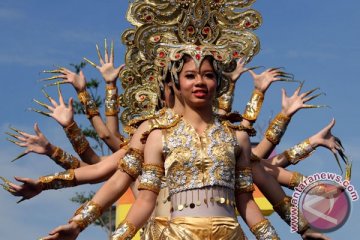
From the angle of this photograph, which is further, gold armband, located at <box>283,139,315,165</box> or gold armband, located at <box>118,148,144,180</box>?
gold armband, located at <box>283,139,315,165</box>

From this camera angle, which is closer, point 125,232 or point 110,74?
point 125,232

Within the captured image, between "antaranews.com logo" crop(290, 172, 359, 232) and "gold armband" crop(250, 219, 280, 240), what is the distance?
97cm

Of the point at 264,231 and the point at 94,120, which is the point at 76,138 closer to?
the point at 94,120

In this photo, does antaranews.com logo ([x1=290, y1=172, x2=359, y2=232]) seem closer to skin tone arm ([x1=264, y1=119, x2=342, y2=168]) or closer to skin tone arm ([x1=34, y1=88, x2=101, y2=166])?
skin tone arm ([x1=264, y1=119, x2=342, y2=168])

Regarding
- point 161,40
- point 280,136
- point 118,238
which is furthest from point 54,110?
point 118,238

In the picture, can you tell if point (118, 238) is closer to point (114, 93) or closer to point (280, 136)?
point (280, 136)

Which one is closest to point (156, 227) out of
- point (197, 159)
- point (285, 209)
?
point (197, 159)

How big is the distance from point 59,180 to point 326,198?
2.20m

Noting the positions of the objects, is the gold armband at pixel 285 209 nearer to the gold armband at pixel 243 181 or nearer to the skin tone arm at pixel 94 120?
the gold armband at pixel 243 181

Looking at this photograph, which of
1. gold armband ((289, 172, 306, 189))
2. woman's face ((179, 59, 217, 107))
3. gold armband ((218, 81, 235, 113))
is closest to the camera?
woman's face ((179, 59, 217, 107))

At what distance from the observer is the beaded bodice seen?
534cm

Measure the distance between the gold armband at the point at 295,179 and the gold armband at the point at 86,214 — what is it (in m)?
1.93

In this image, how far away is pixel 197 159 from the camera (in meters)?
5.36

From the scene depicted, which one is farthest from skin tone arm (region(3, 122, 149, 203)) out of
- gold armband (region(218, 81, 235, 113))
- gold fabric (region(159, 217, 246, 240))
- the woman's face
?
gold armband (region(218, 81, 235, 113))
